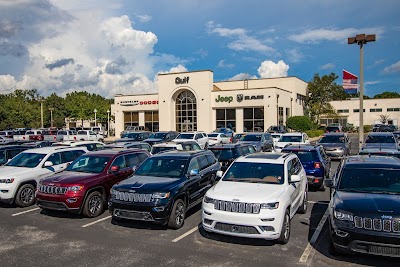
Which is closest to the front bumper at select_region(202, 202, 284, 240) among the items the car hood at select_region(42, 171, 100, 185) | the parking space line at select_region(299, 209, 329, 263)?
the parking space line at select_region(299, 209, 329, 263)

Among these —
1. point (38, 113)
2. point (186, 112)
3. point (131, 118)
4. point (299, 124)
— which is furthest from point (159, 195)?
point (38, 113)

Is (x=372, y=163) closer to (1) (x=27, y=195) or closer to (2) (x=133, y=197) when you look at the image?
(2) (x=133, y=197)

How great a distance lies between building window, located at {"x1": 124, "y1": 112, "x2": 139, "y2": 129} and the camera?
5544 cm

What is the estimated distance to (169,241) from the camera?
7.46 m

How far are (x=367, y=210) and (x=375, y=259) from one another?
1007 millimetres

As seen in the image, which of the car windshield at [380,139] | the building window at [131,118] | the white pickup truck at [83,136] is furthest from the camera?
the building window at [131,118]

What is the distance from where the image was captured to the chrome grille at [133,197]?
7945 millimetres

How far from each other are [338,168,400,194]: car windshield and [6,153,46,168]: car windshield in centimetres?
932

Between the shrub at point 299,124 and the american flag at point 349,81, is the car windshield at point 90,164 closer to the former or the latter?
the american flag at point 349,81

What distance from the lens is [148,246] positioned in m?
7.16

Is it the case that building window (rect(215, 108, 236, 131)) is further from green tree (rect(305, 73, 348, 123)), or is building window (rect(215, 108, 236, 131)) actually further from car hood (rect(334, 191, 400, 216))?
car hood (rect(334, 191, 400, 216))

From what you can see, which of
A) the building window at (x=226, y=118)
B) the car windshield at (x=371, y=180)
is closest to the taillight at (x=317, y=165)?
the car windshield at (x=371, y=180)

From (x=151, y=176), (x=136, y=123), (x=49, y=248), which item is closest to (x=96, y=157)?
(x=151, y=176)

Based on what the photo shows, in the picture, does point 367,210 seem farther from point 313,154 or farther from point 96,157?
point 96,157
